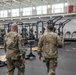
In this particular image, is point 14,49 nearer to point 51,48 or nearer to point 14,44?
point 14,44

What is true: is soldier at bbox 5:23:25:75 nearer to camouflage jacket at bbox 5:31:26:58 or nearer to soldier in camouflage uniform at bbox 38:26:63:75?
camouflage jacket at bbox 5:31:26:58

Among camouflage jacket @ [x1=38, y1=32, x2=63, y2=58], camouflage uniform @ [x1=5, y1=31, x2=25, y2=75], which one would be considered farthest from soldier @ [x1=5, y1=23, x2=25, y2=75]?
camouflage jacket @ [x1=38, y1=32, x2=63, y2=58]

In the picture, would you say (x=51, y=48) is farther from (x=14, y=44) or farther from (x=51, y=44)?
(x=14, y=44)

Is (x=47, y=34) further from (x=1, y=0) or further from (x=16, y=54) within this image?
(x=1, y=0)

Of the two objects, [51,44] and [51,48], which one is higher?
[51,44]

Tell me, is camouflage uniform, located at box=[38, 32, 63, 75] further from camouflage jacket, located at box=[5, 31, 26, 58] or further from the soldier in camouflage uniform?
camouflage jacket, located at box=[5, 31, 26, 58]

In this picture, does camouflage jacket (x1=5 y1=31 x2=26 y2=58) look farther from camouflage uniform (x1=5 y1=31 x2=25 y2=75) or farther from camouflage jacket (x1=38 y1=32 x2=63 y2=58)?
camouflage jacket (x1=38 y1=32 x2=63 y2=58)

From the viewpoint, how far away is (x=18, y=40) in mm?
3811

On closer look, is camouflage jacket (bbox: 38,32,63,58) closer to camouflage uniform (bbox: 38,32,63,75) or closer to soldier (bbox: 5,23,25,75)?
camouflage uniform (bbox: 38,32,63,75)

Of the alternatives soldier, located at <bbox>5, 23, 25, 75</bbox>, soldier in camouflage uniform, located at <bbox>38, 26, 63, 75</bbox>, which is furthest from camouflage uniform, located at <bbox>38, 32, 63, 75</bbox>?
soldier, located at <bbox>5, 23, 25, 75</bbox>

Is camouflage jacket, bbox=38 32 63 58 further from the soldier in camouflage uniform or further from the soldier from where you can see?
the soldier

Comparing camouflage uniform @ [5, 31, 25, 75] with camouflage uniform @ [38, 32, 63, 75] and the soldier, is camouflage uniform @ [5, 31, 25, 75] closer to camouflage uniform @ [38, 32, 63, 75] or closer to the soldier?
the soldier

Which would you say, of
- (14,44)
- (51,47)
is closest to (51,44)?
(51,47)

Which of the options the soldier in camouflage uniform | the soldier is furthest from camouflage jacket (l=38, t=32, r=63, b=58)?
the soldier
